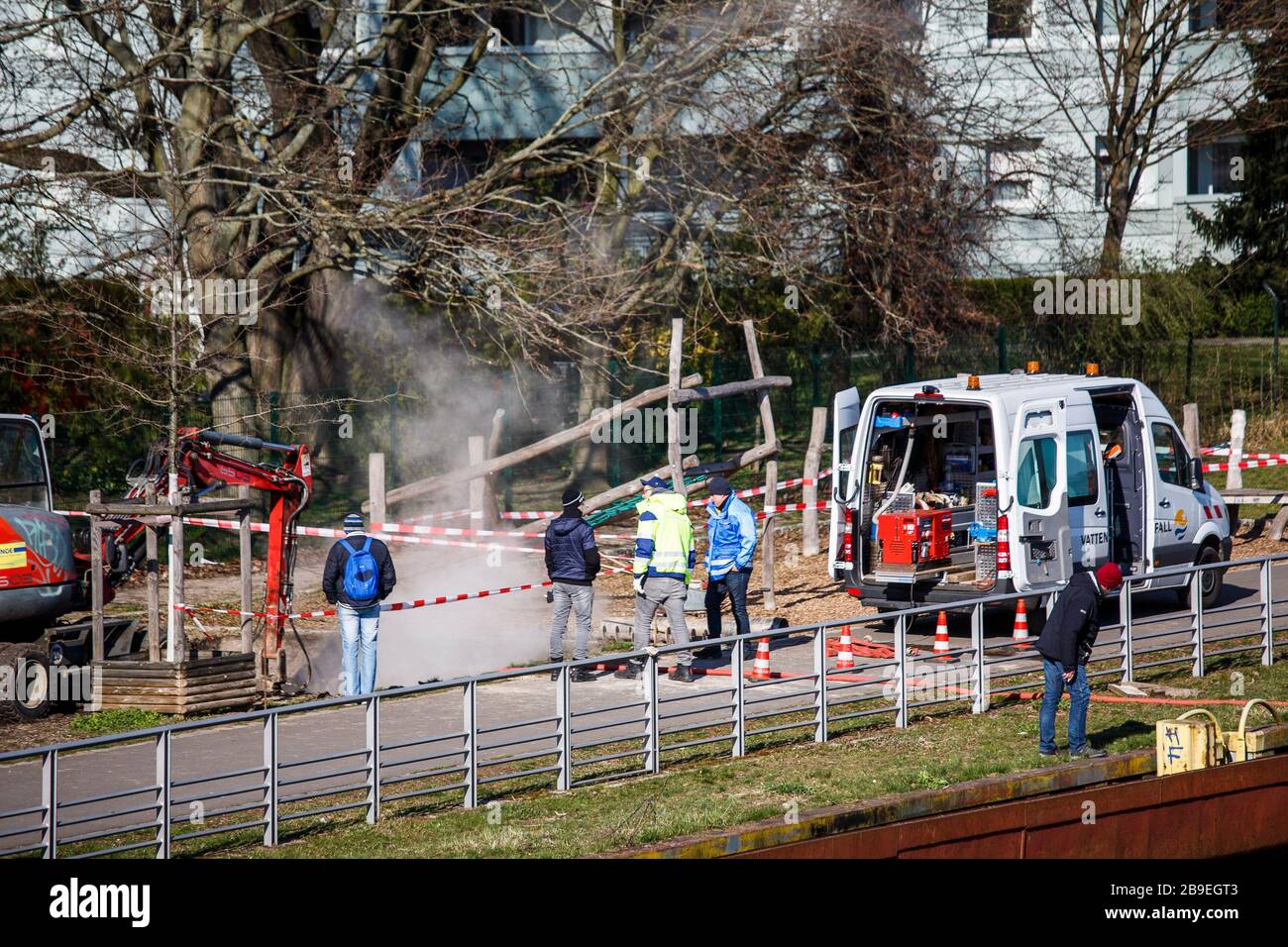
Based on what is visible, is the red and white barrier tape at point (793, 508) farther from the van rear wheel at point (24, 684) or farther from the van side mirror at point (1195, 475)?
the van rear wheel at point (24, 684)

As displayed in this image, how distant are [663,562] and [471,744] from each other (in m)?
4.22

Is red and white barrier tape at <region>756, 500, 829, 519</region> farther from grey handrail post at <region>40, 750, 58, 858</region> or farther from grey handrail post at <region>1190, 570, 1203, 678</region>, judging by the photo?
grey handrail post at <region>40, 750, 58, 858</region>

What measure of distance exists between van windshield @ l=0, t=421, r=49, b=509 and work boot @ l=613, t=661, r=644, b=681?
5.38 meters

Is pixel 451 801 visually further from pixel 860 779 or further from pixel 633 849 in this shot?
pixel 860 779

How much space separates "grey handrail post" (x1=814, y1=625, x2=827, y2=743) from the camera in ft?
38.6

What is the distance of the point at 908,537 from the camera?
A: 15.4m

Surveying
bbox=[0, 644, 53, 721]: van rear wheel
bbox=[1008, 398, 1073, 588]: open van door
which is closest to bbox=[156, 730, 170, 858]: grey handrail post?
bbox=[0, 644, 53, 721]: van rear wheel

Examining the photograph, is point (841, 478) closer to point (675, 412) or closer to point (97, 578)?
point (675, 412)

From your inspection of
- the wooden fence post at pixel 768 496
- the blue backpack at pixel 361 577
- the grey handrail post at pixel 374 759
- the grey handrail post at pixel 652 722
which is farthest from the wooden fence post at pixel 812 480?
the grey handrail post at pixel 374 759

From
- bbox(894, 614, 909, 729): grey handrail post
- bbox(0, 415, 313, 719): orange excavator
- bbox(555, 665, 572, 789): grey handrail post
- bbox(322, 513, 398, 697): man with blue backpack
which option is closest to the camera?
bbox(555, 665, 572, 789): grey handrail post

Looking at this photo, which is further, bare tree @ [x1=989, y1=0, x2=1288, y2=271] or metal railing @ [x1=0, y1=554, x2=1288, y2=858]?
bare tree @ [x1=989, y1=0, x2=1288, y2=271]

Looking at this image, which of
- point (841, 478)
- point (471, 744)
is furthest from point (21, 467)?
point (841, 478)

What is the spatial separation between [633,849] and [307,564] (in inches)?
510

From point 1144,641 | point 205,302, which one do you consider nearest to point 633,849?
point 1144,641
